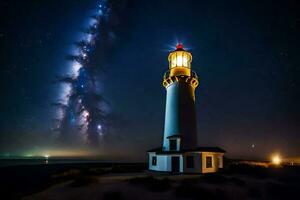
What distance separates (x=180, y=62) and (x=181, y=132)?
871 centimetres

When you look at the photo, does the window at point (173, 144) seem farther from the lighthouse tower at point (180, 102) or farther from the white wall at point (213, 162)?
the white wall at point (213, 162)

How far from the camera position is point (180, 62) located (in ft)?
83.9

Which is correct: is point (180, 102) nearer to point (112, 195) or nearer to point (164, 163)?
point (164, 163)

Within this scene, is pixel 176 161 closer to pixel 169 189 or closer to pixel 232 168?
pixel 232 168

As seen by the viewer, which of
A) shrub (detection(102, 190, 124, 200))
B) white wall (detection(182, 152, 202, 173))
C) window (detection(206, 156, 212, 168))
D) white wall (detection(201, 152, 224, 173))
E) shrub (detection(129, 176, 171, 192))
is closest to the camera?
shrub (detection(102, 190, 124, 200))

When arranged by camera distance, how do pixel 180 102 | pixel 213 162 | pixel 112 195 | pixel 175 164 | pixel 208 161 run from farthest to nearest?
pixel 180 102 → pixel 213 162 → pixel 175 164 → pixel 208 161 → pixel 112 195

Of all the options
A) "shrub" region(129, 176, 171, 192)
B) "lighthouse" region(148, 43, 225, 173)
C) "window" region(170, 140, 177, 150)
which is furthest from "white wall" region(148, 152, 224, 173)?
"shrub" region(129, 176, 171, 192)

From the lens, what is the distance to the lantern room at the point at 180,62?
82.2 feet

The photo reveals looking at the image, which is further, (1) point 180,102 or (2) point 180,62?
(2) point 180,62

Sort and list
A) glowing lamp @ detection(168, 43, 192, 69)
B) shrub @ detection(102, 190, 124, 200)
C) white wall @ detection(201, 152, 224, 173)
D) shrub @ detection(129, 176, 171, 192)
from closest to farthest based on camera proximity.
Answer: shrub @ detection(102, 190, 124, 200)
shrub @ detection(129, 176, 171, 192)
white wall @ detection(201, 152, 224, 173)
glowing lamp @ detection(168, 43, 192, 69)

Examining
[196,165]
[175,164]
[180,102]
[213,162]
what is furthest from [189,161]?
[180,102]

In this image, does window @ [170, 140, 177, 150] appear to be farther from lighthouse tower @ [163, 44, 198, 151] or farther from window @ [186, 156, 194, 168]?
A: window @ [186, 156, 194, 168]

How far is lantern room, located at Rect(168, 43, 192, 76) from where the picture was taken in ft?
82.2

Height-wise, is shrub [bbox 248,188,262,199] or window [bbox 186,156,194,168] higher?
window [bbox 186,156,194,168]
